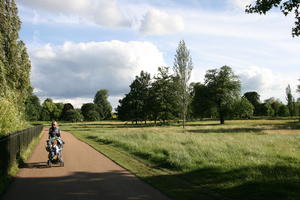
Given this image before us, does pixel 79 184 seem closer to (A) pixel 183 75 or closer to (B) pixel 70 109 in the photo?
(A) pixel 183 75

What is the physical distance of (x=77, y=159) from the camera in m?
14.5

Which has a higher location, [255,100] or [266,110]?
[255,100]

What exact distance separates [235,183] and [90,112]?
374 ft

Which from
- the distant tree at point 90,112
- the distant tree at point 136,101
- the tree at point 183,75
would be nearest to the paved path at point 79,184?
the tree at point 183,75

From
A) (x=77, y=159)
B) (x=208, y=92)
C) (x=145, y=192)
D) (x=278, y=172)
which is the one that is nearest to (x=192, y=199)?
(x=145, y=192)

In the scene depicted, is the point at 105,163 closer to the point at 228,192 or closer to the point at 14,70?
the point at 228,192

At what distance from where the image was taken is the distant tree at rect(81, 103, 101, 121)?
396 feet

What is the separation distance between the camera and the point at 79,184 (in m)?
8.93

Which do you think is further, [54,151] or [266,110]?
[266,110]

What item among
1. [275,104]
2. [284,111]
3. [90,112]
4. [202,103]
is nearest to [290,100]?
[284,111]

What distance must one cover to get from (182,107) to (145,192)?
42.8 m

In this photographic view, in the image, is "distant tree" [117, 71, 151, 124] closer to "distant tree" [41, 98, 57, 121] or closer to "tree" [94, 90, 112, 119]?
"tree" [94, 90, 112, 119]

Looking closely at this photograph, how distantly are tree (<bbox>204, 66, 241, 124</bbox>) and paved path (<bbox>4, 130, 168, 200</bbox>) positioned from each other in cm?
5534

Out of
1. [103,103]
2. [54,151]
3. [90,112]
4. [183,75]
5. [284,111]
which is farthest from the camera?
[103,103]
